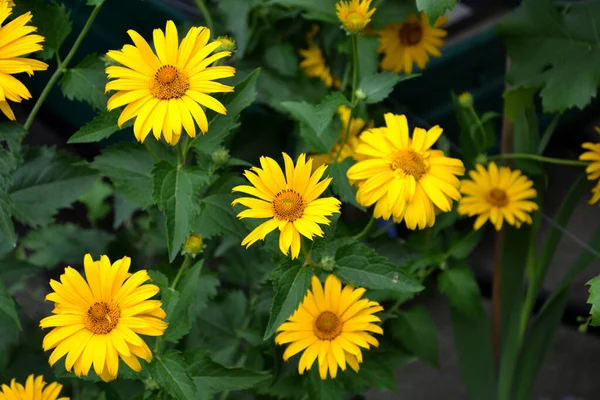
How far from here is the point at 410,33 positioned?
1.26 metres

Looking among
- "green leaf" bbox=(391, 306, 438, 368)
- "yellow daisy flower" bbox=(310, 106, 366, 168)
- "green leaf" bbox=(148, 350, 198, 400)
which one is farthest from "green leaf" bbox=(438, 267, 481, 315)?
"green leaf" bbox=(148, 350, 198, 400)

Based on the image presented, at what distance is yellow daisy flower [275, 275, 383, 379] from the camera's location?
0.90 metres

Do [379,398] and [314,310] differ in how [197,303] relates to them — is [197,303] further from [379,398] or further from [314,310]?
[379,398]

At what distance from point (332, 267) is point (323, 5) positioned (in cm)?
39

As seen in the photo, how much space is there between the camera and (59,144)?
1.99m

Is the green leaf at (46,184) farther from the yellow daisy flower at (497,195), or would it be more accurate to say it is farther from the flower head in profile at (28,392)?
the yellow daisy flower at (497,195)

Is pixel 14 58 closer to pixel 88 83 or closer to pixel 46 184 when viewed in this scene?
pixel 88 83

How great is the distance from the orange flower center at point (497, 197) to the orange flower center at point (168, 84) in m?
0.51

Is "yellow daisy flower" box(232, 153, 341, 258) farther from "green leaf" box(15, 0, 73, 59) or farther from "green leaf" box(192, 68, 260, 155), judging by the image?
"green leaf" box(15, 0, 73, 59)

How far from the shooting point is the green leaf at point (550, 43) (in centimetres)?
111

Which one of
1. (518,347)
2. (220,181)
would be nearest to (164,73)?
(220,181)

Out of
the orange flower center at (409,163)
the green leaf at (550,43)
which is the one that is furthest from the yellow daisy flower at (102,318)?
the green leaf at (550,43)

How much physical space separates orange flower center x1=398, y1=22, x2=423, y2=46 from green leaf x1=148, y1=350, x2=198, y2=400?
67 centimetres

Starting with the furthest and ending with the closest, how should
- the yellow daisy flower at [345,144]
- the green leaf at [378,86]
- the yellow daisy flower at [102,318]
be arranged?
the yellow daisy flower at [345,144] < the green leaf at [378,86] < the yellow daisy flower at [102,318]
